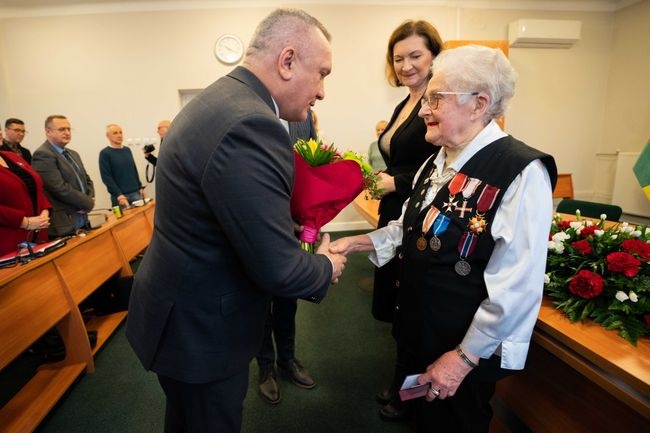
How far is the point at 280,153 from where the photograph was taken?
0.80 metres

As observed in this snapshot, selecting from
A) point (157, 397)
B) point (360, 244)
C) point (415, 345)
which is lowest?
point (157, 397)

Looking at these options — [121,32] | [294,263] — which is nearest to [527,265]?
[294,263]

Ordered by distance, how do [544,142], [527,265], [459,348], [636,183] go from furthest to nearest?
1. [544,142]
2. [636,183]
3. [459,348]
4. [527,265]

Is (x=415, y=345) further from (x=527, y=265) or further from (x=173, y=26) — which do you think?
(x=173, y=26)

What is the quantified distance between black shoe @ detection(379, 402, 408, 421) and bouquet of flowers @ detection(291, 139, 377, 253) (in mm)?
1211

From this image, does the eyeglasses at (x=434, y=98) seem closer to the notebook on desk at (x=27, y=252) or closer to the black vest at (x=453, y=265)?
the black vest at (x=453, y=265)

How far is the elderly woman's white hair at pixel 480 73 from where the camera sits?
3.30ft

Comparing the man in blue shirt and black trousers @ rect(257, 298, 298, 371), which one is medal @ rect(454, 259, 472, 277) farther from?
the man in blue shirt

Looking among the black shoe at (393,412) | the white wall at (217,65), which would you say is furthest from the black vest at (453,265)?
the white wall at (217,65)

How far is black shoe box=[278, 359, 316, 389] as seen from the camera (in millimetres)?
2074

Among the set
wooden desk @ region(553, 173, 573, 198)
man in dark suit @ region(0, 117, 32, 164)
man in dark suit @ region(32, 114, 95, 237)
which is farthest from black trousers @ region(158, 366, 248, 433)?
wooden desk @ region(553, 173, 573, 198)

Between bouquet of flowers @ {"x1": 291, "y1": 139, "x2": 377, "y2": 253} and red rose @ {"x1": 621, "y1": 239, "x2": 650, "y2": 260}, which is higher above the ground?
bouquet of flowers @ {"x1": 291, "y1": 139, "x2": 377, "y2": 253}

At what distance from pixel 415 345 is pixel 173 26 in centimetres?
580

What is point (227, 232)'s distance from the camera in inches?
31.0
